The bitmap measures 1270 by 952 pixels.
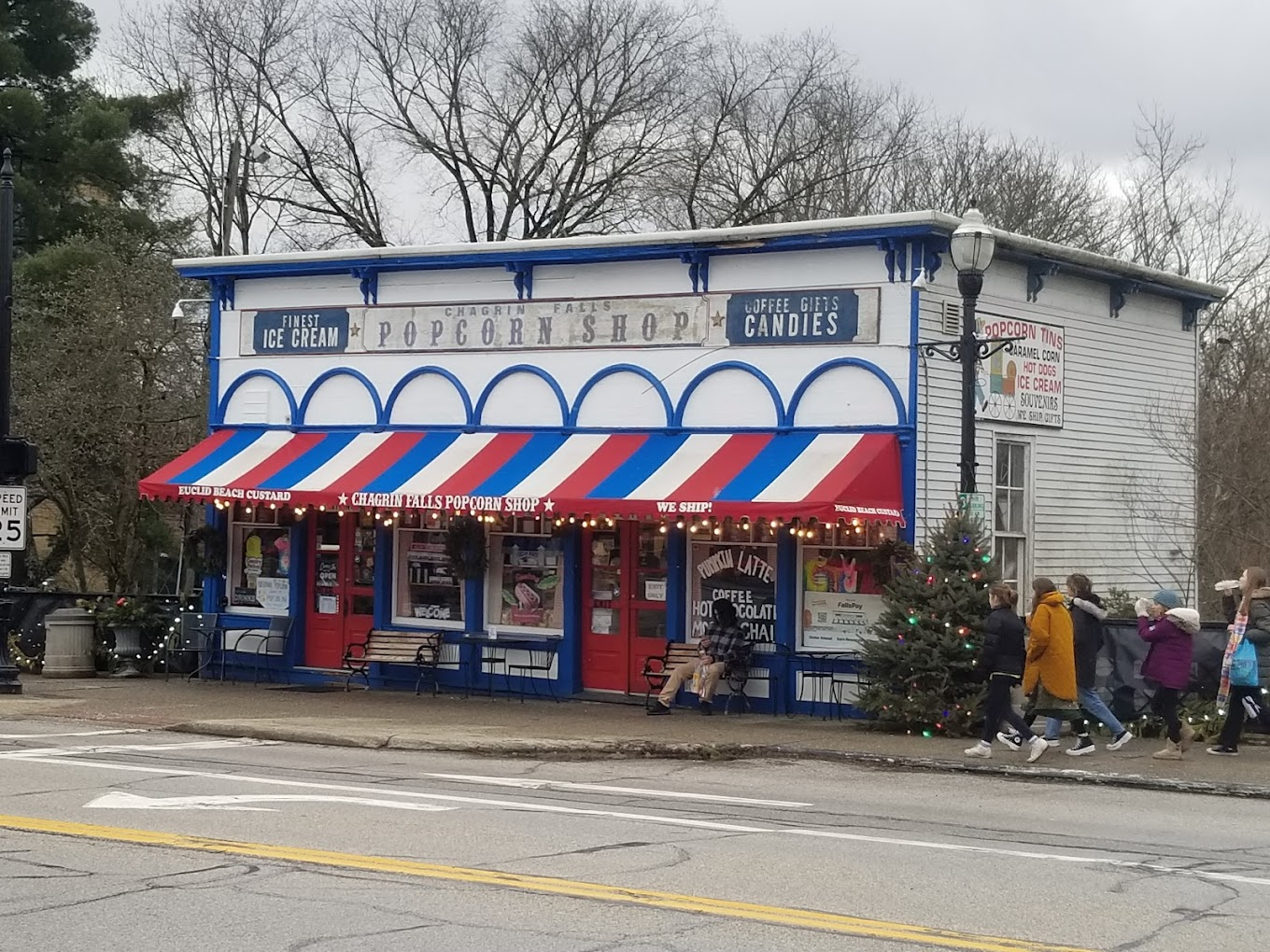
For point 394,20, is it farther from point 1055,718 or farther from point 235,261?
point 1055,718

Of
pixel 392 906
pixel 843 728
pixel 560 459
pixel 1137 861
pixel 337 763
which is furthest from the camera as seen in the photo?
pixel 560 459

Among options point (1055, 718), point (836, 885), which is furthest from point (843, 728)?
point (836, 885)

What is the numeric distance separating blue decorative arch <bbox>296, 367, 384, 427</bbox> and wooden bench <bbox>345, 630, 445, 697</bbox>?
2664 mm

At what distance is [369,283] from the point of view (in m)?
22.3

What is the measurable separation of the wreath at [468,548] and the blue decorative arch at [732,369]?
9.29 ft

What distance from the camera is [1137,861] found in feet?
33.1

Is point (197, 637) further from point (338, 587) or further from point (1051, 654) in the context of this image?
point (1051, 654)

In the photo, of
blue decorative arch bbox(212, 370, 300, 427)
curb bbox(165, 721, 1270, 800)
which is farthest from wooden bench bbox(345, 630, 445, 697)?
curb bbox(165, 721, 1270, 800)

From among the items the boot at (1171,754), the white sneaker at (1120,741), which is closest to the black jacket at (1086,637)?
the white sneaker at (1120,741)

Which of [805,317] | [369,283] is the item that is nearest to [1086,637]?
[805,317]

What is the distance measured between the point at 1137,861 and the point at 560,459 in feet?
36.2

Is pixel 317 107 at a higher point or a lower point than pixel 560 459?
higher

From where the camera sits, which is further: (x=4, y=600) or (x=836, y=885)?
(x=4, y=600)

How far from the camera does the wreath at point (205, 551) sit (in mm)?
23125
